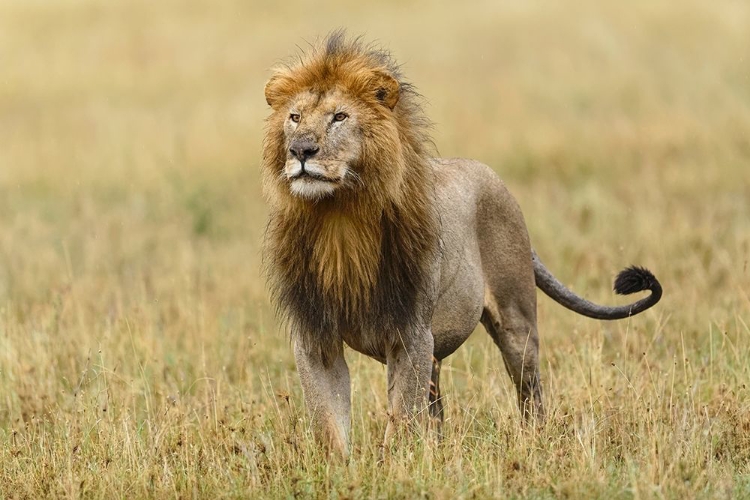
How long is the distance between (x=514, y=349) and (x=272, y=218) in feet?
5.27

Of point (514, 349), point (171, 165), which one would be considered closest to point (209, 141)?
point (171, 165)

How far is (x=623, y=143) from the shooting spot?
1588cm

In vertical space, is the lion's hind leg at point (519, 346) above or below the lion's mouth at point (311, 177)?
below

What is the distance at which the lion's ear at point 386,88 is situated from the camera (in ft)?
18.5

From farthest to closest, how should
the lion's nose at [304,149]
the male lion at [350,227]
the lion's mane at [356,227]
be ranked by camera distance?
the lion's mane at [356,227], the male lion at [350,227], the lion's nose at [304,149]

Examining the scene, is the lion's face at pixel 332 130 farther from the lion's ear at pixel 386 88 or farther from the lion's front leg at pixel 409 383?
the lion's front leg at pixel 409 383

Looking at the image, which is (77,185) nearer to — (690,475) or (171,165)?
(171,165)

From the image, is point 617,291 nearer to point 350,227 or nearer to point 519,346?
point 519,346

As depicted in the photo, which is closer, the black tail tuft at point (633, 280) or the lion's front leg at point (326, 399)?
the lion's front leg at point (326, 399)

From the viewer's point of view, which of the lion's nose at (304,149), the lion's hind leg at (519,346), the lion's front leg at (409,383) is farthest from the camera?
the lion's hind leg at (519,346)

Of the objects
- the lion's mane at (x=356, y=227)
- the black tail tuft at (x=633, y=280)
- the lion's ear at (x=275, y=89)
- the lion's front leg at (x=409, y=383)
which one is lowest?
the lion's front leg at (x=409, y=383)

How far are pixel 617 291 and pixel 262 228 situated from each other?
247cm

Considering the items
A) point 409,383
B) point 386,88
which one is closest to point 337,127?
point 386,88

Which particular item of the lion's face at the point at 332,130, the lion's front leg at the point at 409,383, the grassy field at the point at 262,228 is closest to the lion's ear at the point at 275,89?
the lion's face at the point at 332,130
